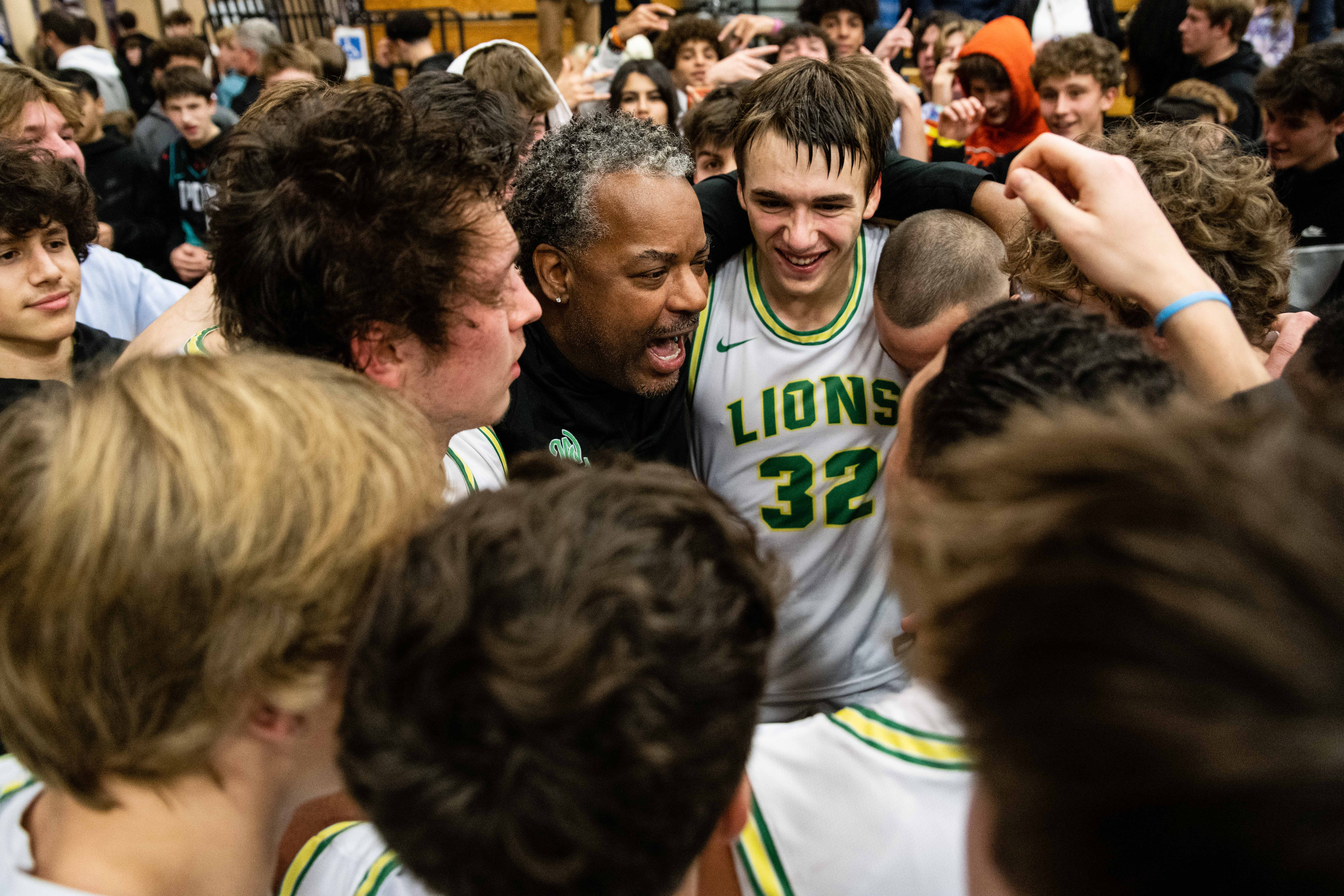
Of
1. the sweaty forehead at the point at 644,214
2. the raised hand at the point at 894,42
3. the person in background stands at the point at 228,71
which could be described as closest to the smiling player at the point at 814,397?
the sweaty forehead at the point at 644,214

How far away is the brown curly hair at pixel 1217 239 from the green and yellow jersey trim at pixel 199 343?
5.20ft

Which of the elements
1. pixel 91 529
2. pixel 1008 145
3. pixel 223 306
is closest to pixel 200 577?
pixel 91 529

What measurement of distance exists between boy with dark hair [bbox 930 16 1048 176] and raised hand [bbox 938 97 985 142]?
0.76ft

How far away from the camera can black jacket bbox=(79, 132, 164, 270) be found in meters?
4.69

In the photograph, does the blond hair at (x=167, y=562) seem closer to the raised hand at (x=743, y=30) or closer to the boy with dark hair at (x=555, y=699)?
the boy with dark hair at (x=555, y=699)

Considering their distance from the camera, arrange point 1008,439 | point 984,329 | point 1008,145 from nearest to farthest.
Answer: point 1008,439 → point 984,329 → point 1008,145

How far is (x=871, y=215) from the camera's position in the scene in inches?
99.6

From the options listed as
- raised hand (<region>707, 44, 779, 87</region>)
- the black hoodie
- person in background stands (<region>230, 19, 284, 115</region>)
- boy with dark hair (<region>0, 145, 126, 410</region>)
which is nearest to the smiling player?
boy with dark hair (<region>0, 145, 126, 410</region>)

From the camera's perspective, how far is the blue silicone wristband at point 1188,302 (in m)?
1.33

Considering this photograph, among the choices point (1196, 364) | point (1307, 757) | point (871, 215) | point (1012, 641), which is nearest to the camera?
point (1307, 757)

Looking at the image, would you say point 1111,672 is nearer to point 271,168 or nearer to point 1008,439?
point 1008,439

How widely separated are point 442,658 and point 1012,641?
0.39m

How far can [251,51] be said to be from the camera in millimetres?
7031

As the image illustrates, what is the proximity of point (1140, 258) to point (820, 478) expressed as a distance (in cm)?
101
